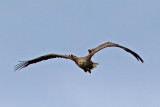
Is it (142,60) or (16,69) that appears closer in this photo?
(142,60)

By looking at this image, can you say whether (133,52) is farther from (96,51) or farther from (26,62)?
(26,62)

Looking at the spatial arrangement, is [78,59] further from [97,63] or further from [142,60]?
[142,60]

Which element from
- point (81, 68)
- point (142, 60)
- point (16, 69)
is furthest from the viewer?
point (16, 69)

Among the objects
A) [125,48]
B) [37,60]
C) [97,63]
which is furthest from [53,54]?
[125,48]

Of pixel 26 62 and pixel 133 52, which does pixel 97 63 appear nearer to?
pixel 133 52

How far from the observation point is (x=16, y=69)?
75.1 feet

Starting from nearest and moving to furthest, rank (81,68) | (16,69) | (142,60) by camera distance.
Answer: (142,60), (81,68), (16,69)

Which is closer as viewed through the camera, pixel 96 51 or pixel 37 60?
pixel 96 51

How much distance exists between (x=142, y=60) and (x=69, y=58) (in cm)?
373

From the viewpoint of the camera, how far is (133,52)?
20141mm

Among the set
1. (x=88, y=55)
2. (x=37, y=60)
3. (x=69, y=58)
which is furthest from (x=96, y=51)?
(x=37, y=60)

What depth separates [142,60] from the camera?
19828 millimetres

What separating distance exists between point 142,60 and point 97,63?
2485 mm

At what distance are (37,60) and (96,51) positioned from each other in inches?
157
